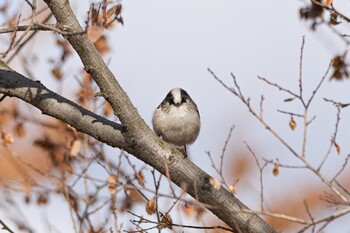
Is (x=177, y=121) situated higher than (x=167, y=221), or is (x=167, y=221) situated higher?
(x=177, y=121)

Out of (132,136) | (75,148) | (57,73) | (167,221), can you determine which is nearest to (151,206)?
(167,221)

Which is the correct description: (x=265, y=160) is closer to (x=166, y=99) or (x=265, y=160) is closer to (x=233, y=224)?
(x=233, y=224)

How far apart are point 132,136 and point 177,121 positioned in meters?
2.31

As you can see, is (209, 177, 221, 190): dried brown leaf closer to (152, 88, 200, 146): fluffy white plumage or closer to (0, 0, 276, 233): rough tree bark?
(0, 0, 276, 233): rough tree bark

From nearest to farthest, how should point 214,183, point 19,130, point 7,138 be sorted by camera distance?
point 214,183, point 7,138, point 19,130

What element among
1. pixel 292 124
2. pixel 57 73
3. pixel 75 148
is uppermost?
pixel 57 73

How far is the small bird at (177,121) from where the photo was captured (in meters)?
6.30

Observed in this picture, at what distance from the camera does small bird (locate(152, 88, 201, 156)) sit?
630 cm

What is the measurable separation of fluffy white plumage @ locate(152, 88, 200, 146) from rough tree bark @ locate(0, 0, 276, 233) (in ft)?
7.12

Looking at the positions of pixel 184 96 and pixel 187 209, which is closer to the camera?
pixel 187 209

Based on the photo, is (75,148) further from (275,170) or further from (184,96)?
(275,170)

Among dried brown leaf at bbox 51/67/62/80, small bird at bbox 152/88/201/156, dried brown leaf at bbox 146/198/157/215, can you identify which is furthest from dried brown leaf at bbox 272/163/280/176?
dried brown leaf at bbox 51/67/62/80

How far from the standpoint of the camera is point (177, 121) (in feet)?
20.6

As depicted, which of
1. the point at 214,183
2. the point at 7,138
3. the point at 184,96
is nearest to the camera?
the point at 214,183
